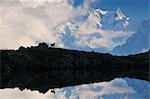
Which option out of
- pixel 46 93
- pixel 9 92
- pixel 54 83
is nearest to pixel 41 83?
pixel 54 83

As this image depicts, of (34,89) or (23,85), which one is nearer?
(34,89)

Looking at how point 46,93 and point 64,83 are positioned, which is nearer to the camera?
point 46,93

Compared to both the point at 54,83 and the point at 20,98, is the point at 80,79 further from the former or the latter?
the point at 20,98

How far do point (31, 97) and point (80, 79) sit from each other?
6269cm

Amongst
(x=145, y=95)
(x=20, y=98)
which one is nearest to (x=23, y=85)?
(x=20, y=98)

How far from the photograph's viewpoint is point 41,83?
158 metres

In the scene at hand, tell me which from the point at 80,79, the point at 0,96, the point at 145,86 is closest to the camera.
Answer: the point at 0,96

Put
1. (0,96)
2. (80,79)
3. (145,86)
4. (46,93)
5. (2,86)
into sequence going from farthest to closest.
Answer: (80,79), (145,86), (2,86), (46,93), (0,96)

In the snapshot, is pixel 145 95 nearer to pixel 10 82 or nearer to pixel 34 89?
pixel 34 89

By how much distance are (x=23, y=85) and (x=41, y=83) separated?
923cm

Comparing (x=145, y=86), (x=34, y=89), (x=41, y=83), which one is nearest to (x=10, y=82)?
(x=41, y=83)

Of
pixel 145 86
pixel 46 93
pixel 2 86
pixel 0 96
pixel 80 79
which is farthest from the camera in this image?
pixel 80 79

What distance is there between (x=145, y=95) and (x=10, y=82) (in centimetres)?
4854

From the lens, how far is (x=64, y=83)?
544 feet
